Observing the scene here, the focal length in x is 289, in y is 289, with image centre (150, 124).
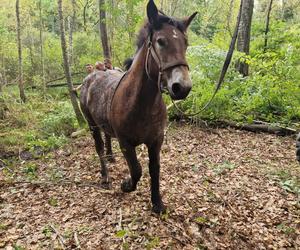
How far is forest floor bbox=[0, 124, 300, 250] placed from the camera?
351cm

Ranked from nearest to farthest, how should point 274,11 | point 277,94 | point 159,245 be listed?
point 159,245 < point 277,94 < point 274,11

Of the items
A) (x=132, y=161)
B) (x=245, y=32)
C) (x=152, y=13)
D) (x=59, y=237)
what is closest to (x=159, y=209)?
(x=132, y=161)

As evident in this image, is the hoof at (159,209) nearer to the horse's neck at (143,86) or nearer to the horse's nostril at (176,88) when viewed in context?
the horse's neck at (143,86)

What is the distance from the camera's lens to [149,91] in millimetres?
3328

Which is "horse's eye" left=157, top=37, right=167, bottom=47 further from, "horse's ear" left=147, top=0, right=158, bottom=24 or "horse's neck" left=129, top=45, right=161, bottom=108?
"horse's neck" left=129, top=45, right=161, bottom=108

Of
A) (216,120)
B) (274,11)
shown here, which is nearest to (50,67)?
(216,120)

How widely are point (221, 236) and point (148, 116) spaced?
1748 mm

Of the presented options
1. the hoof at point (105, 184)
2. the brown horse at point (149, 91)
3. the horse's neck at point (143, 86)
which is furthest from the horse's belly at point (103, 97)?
the hoof at point (105, 184)

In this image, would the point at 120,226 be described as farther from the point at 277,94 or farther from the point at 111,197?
the point at 277,94

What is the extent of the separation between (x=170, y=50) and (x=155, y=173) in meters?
1.79

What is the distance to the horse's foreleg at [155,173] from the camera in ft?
12.3

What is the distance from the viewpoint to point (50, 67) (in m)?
20.9

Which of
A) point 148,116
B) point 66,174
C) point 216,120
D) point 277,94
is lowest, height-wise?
point 66,174

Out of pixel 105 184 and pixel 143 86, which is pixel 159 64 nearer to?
pixel 143 86
